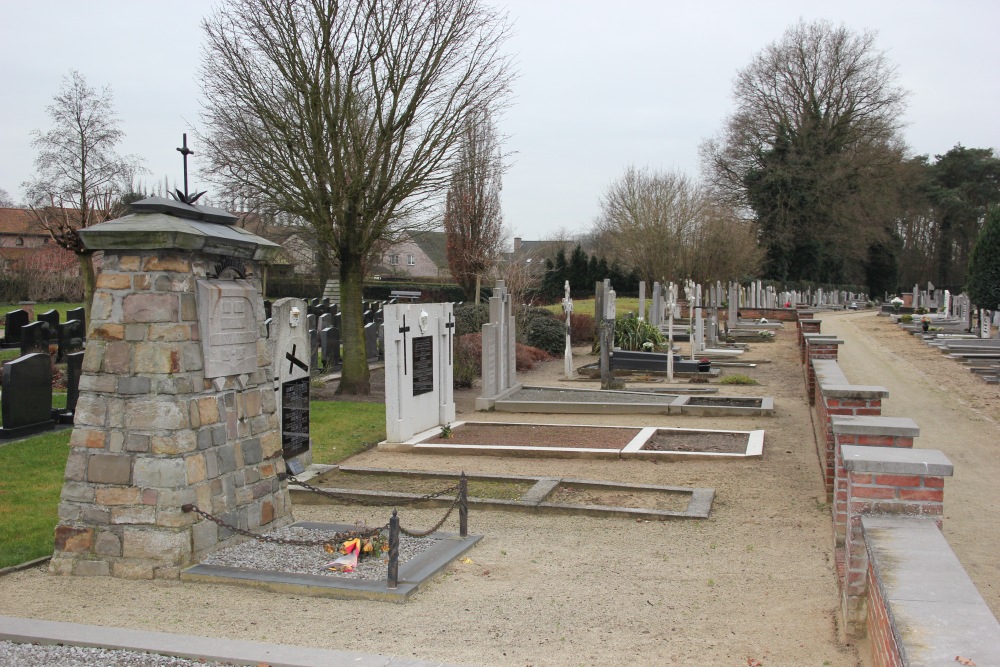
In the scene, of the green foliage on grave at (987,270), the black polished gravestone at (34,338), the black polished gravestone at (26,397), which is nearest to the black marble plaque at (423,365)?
the black polished gravestone at (26,397)

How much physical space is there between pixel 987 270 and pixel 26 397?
80.6 ft

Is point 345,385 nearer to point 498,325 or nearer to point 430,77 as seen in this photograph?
point 498,325

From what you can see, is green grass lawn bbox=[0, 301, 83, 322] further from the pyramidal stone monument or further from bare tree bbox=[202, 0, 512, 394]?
the pyramidal stone monument

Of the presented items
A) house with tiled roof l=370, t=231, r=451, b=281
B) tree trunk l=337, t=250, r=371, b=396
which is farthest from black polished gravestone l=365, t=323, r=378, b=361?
house with tiled roof l=370, t=231, r=451, b=281

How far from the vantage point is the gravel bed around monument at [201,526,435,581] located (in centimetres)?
566

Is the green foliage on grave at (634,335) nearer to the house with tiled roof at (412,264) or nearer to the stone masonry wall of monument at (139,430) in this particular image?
the stone masonry wall of monument at (139,430)

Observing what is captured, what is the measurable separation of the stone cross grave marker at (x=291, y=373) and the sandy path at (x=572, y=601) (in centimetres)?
113

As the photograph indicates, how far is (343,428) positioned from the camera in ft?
39.2

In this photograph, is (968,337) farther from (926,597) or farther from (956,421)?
(926,597)

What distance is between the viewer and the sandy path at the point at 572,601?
14.8ft

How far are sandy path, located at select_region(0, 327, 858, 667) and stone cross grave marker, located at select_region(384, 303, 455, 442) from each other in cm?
323

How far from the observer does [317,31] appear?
13703 millimetres

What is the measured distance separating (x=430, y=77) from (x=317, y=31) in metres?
1.94

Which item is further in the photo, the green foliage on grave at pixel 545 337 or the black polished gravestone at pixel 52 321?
the green foliage on grave at pixel 545 337
